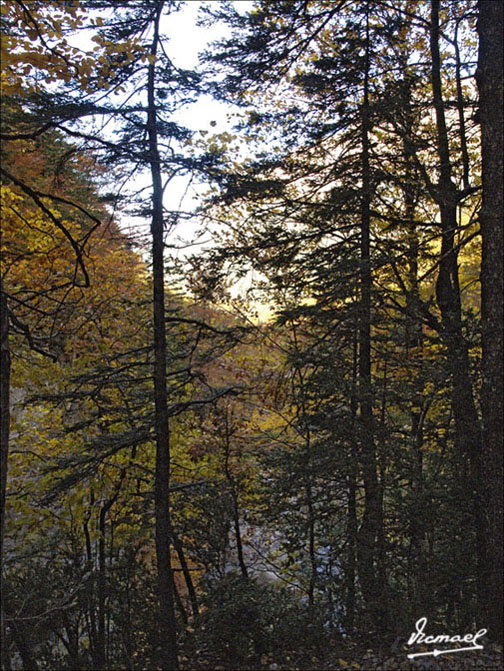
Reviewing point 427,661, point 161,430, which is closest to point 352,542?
point 427,661

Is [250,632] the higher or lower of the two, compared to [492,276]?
A: lower

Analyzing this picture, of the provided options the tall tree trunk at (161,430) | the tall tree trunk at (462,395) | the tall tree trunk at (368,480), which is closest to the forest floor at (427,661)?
the tall tree trunk at (368,480)

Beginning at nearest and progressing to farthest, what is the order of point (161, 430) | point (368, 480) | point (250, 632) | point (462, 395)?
point (462, 395), point (368, 480), point (250, 632), point (161, 430)

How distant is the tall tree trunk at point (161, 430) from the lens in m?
7.75

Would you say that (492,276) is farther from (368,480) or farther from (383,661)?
(383,661)

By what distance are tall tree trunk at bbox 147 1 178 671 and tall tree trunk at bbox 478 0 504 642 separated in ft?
14.3

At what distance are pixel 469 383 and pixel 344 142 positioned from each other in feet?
16.0

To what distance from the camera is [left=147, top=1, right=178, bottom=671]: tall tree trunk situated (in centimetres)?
775

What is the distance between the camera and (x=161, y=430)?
8211 millimetres

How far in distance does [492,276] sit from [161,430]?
17.1ft

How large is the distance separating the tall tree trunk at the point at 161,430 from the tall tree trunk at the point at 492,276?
4.37m

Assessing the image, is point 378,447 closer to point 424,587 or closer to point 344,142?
point 424,587

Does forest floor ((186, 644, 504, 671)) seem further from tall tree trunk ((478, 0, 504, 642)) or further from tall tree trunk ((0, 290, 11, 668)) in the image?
tall tree trunk ((0, 290, 11, 668))

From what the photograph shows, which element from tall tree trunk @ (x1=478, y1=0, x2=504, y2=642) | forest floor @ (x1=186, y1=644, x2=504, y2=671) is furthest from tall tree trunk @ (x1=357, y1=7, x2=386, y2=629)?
tall tree trunk @ (x1=478, y1=0, x2=504, y2=642)
